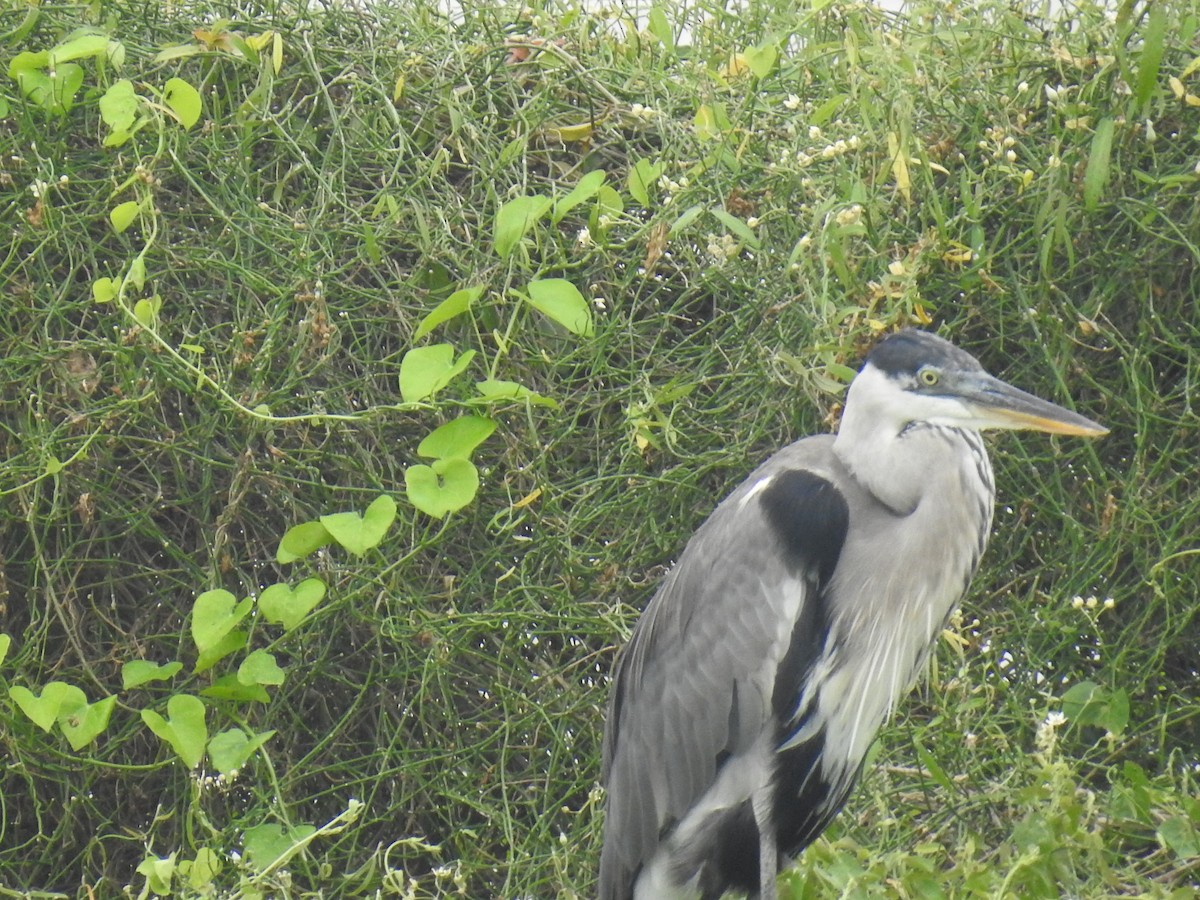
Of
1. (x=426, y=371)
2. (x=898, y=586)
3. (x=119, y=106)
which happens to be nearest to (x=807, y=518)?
(x=898, y=586)

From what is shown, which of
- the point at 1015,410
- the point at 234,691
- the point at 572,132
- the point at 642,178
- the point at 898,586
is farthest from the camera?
the point at 572,132

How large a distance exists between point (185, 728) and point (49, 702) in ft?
0.69

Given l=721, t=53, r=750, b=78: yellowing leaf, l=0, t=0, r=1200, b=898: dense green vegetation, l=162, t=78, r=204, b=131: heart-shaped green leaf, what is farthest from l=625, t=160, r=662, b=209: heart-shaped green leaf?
l=162, t=78, r=204, b=131: heart-shaped green leaf

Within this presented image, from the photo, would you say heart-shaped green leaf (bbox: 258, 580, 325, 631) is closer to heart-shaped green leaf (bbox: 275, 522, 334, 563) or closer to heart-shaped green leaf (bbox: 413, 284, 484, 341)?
heart-shaped green leaf (bbox: 275, 522, 334, 563)

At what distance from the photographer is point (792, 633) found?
99.6 inches

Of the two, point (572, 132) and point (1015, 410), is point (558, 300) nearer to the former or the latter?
point (572, 132)

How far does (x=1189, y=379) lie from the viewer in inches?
100

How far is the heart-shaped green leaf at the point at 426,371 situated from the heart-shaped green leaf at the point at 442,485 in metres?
0.12

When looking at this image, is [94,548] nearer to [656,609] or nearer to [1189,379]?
[656,609]

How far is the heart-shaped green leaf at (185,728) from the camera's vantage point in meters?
2.54

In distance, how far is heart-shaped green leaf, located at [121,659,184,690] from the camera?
259 cm

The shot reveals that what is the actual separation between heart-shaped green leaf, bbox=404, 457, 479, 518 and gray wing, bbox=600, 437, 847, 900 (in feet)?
1.19

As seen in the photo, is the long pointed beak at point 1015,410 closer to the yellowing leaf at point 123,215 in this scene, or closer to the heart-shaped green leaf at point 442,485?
the heart-shaped green leaf at point 442,485

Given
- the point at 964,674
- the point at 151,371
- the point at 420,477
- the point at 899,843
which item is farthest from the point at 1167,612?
the point at 151,371
